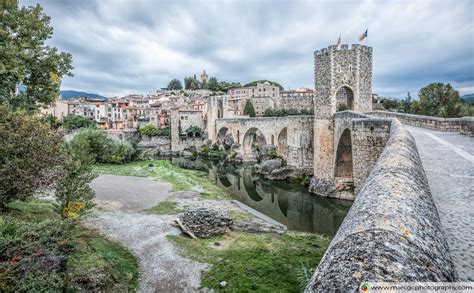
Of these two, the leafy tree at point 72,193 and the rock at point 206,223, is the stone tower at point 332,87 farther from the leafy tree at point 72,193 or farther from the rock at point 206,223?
the leafy tree at point 72,193

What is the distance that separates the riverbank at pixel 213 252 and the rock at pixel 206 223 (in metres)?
0.37

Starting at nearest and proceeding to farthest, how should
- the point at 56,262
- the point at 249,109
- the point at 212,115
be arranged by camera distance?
the point at 56,262 → the point at 212,115 → the point at 249,109

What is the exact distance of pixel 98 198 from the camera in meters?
15.2

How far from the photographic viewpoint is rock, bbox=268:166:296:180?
25.5m

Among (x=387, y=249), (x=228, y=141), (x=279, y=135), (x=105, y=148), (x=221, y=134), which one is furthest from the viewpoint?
(x=221, y=134)

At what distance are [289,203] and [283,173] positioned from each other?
7.29 metres

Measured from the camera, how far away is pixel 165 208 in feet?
45.6

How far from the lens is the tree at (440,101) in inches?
1070

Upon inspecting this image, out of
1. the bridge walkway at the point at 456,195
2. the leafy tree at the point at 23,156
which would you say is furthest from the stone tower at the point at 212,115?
the bridge walkway at the point at 456,195

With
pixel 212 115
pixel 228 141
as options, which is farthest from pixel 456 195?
pixel 212 115

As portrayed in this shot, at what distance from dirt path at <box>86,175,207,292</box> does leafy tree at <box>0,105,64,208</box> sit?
2.00 m

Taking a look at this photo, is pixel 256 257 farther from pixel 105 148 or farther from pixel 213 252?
pixel 105 148

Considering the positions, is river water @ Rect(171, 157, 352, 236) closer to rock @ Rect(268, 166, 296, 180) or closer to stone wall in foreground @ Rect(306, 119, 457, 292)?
rock @ Rect(268, 166, 296, 180)

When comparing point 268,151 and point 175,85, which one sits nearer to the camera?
point 268,151
